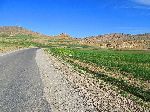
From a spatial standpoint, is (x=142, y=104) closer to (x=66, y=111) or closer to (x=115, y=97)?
(x=115, y=97)

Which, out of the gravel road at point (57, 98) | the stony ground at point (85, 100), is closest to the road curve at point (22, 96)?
the gravel road at point (57, 98)

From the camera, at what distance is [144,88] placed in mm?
24141

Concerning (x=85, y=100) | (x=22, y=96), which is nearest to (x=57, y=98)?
(x=85, y=100)

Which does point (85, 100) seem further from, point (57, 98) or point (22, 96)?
point (22, 96)

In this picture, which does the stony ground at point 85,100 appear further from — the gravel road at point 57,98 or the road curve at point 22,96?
the road curve at point 22,96

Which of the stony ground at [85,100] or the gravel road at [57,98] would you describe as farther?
the stony ground at [85,100]

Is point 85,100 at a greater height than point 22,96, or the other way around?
point 22,96

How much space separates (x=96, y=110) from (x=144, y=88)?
9691 millimetres

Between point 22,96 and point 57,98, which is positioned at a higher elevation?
point 22,96

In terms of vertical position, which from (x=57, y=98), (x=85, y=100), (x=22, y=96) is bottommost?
(x=85, y=100)

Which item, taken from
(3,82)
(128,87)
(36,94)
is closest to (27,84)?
(3,82)

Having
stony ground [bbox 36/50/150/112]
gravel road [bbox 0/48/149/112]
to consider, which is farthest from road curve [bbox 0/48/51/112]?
stony ground [bbox 36/50/150/112]

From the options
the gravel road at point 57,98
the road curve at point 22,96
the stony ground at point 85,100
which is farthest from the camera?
the stony ground at point 85,100

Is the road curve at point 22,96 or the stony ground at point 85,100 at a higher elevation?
the road curve at point 22,96
